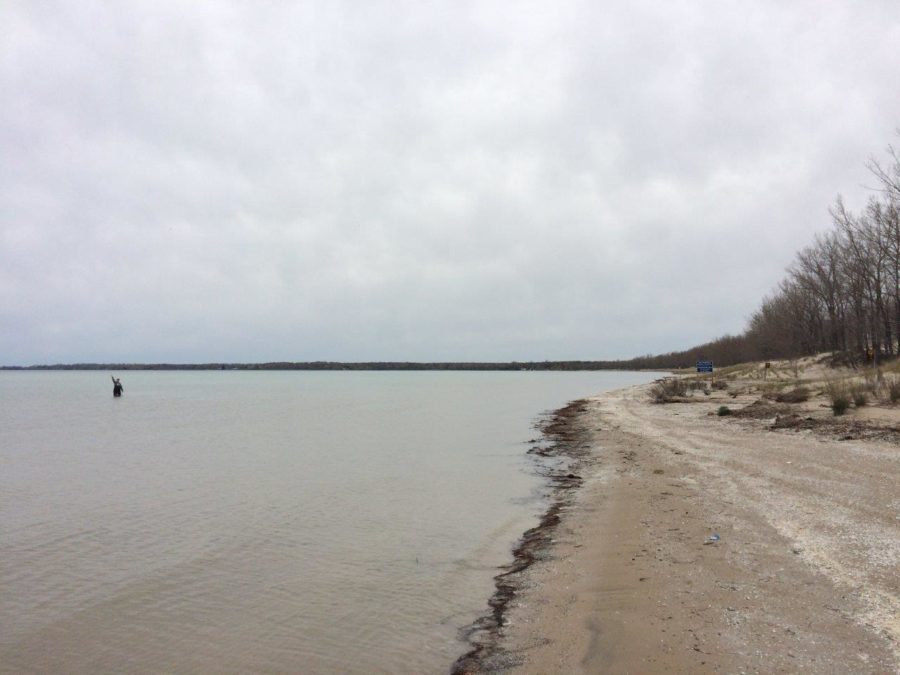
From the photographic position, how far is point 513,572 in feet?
22.3

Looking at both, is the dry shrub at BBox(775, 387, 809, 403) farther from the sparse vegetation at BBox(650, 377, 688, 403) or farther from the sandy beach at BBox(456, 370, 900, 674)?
the sandy beach at BBox(456, 370, 900, 674)

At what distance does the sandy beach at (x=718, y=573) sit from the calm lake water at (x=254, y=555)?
0.73 meters

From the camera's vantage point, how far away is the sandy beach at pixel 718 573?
425 cm

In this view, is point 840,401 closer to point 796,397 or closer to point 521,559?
point 796,397

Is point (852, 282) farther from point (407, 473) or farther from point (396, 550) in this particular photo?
point (396, 550)

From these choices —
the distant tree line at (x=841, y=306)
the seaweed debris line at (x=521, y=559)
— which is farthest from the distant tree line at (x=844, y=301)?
the seaweed debris line at (x=521, y=559)

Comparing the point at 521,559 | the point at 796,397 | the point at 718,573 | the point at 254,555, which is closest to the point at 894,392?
the point at 796,397

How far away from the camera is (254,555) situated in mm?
7887

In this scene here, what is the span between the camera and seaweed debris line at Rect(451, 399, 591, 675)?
4621mm

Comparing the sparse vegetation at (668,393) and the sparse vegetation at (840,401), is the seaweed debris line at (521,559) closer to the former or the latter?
the sparse vegetation at (840,401)

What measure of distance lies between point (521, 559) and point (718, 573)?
2.31 meters

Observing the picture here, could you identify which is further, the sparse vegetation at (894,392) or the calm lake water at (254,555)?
the sparse vegetation at (894,392)

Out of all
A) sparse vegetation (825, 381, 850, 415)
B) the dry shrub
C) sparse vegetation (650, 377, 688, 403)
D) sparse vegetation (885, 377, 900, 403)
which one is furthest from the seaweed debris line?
sparse vegetation (650, 377, 688, 403)

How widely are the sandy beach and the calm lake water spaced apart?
733mm
